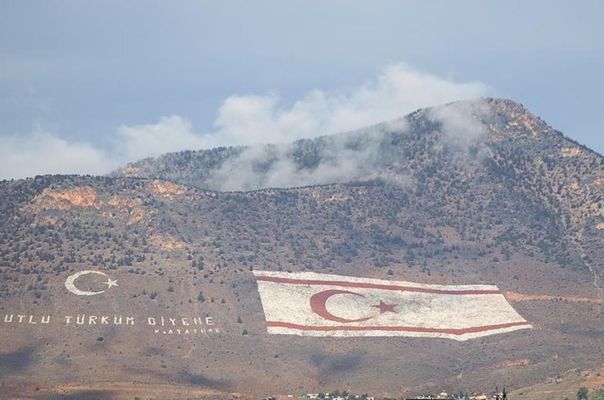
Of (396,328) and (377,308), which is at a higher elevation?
(377,308)

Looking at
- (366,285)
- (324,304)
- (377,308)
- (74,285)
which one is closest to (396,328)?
(377,308)

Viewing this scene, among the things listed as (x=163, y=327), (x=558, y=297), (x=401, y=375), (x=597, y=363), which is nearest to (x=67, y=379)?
(x=163, y=327)

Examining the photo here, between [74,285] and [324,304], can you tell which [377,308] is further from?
[74,285]

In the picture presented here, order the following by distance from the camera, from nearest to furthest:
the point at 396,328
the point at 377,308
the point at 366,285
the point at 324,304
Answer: the point at 396,328 → the point at 324,304 → the point at 377,308 → the point at 366,285

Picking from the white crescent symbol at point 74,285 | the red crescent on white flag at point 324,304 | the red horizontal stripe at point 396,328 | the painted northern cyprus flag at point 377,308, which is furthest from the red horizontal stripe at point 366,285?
the white crescent symbol at point 74,285

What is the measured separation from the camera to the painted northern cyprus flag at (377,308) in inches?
6993

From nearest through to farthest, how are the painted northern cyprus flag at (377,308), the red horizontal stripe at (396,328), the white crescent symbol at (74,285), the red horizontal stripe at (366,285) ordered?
1. the white crescent symbol at (74,285)
2. the red horizontal stripe at (396,328)
3. the painted northern cyprus flag at (377,308)
4. the red horizontal stripe at (366,285)

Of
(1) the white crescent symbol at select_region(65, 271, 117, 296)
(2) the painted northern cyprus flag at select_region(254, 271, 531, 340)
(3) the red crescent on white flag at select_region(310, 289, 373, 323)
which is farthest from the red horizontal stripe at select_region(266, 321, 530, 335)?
(1) the white crescent symbol at select_region(65, 271, 117, 296)

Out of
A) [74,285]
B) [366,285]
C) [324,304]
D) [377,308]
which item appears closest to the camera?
[74,285]

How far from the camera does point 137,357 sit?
6250 inches

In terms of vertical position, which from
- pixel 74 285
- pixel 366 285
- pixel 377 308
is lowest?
pixel 377 308

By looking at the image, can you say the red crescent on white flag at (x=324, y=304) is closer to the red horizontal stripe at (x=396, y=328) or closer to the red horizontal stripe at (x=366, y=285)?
the red horizontal stripe at (x=396, y=328)

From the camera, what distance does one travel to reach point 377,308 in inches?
7288

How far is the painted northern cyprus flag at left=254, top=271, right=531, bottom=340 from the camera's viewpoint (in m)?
178
